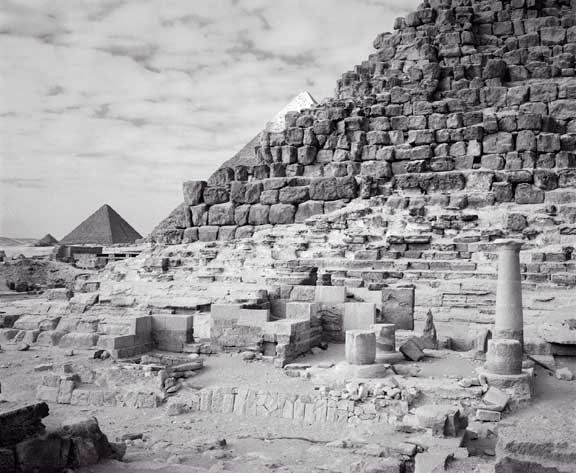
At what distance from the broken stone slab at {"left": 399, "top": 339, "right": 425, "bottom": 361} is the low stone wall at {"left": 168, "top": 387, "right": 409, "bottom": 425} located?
206 centimetres

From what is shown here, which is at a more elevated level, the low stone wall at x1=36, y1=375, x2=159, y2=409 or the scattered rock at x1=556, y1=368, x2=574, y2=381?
the scattered rock at x1=556, y1=368, x2=574, y2=381

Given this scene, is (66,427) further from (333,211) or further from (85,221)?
(85,221)

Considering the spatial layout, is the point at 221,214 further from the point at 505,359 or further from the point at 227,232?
the point at 505,359

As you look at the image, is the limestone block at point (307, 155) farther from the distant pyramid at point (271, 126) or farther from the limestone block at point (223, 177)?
the distant pyramid at point (271, 126)

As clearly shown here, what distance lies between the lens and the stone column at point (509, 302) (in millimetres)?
9711

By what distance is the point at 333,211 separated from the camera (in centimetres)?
1991

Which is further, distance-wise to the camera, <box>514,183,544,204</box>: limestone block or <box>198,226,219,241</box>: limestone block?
<box>198,226,219,241</box>: limestone block

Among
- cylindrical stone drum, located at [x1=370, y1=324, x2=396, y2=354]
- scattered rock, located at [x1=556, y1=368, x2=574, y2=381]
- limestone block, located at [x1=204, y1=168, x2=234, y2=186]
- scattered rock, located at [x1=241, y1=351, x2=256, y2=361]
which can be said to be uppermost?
limestone block, located at [x1=204, y1=168, x2=234, y2=186]

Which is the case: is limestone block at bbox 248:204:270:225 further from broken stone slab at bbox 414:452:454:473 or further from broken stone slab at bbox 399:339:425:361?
broken stone slab at bbox 414:452:454:473

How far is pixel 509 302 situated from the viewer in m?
9.79

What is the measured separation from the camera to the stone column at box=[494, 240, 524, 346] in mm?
9711

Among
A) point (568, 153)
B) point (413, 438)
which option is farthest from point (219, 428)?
point (568, 153)

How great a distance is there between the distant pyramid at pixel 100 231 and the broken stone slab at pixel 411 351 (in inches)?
1488

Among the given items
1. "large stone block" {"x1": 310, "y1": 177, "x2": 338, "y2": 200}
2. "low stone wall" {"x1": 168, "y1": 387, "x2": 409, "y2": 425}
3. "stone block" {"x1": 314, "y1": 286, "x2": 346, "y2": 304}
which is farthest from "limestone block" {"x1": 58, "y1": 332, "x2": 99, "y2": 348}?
"large stone block" {"x1": 310, "y1": 177, "x2": 338, "y2": 200}
